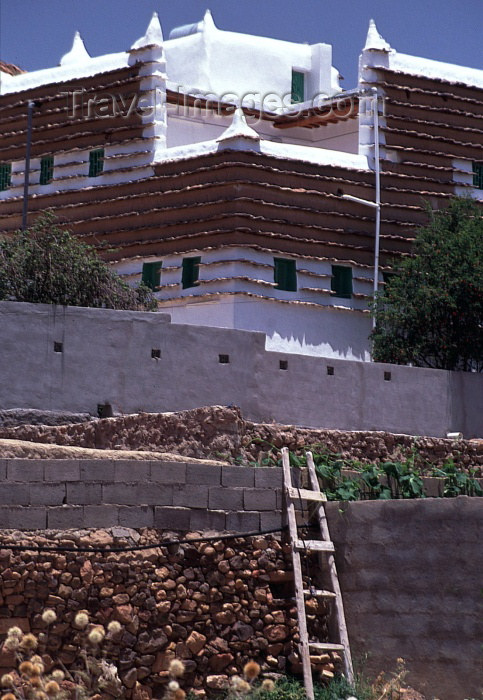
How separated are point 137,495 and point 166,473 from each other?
50cm

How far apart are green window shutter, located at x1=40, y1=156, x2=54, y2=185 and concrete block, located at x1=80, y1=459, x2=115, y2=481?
61.1 feet

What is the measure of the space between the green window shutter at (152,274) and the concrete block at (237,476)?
1446 cm

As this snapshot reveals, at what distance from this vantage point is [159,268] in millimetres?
30750

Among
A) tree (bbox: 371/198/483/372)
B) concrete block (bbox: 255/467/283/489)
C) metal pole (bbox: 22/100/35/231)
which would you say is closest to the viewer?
concrete block (bbox: 255/467/283/489)

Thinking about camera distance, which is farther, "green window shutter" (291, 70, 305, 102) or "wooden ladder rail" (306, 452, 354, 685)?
"green window shutter" (291, 70, 305, 102)

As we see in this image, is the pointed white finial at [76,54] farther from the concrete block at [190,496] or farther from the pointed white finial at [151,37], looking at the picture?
the concrete block at [190,496]

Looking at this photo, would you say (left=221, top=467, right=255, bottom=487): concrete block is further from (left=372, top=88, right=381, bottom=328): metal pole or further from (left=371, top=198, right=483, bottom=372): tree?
(left=372, top=88, right=381, bottom=328): metal pole

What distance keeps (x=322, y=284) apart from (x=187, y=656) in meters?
16.5

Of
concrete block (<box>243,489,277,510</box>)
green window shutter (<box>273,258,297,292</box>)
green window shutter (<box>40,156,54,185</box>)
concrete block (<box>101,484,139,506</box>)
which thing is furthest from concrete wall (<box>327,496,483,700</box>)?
green window shutter (<box>40,156,54,185</box>)

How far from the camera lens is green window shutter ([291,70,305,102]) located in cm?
3544

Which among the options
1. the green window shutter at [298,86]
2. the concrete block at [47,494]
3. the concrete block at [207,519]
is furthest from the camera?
the green window shutter at [298,86]

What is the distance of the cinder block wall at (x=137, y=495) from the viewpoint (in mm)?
15414

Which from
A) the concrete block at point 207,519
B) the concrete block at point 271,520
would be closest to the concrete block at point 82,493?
the concrete block at point 207,519

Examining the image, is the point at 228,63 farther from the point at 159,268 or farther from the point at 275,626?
the point at 275,626
